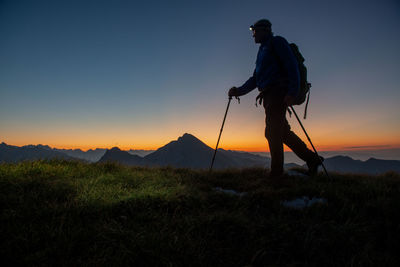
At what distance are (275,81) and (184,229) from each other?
396 cm

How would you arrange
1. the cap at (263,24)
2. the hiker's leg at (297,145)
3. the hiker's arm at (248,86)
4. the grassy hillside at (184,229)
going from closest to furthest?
the grassy hillside at (184,229), the cap at (263,24), the hiker's leg at (297,145), the hiker's arm at (248,86)

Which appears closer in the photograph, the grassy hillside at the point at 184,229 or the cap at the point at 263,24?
the grassy hillside at the point at 184,229

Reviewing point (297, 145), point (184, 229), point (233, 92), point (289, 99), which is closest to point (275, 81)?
point (289, 99)

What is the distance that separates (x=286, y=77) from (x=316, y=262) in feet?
12.9

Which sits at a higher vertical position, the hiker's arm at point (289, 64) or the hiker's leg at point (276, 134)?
the hiker's arm at point (289, 64)

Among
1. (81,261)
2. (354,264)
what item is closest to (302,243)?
(354,264)

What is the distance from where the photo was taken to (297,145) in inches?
201

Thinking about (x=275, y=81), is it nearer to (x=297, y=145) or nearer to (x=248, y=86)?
(x=248, y=86)

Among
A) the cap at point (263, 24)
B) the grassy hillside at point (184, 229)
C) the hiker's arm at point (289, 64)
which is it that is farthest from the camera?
the cap at point (263, 24)

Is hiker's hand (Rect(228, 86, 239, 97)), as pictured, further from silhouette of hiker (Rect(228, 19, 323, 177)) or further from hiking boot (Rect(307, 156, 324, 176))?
hiking boot (Rect(307, 156, 324, 176))

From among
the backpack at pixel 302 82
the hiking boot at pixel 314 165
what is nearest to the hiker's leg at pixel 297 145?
the hiking boot at pixel 314 165

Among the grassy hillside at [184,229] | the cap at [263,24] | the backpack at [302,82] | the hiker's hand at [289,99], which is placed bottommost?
the grassy hillside at [184,229]

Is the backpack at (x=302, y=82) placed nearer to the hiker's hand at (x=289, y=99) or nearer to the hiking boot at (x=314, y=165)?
the hiker's hand at (x=289, y=99)

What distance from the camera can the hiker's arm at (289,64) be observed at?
13.2 feet
